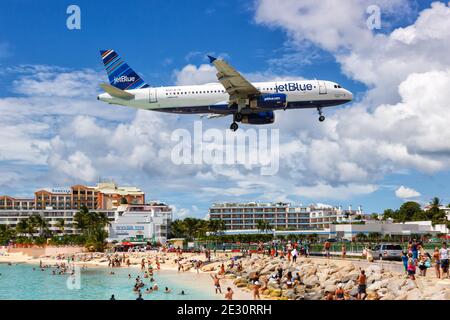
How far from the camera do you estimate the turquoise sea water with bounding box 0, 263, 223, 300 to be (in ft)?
168

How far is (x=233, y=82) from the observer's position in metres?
49.1

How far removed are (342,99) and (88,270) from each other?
4920 cm

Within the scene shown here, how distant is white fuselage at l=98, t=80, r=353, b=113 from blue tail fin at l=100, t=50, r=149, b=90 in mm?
5172

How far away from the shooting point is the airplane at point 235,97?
4912 centimetres

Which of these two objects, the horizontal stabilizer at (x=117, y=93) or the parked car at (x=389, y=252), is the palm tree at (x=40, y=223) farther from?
the parked car at (x=389, y=252)

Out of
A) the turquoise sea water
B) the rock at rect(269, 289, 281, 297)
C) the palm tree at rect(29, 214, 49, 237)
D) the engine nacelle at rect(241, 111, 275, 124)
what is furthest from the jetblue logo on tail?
the palm tree at rect(29, 214, 49, 237)

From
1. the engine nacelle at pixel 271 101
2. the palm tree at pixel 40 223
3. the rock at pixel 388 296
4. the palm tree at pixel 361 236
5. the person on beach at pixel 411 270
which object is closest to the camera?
the rock at pixel 388 296

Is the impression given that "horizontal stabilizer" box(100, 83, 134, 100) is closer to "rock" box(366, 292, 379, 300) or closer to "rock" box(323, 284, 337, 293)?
"rock" box(323, 284, 337, 293)

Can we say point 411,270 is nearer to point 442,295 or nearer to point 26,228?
point 442,295

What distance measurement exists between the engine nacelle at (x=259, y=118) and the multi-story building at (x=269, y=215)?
129 m

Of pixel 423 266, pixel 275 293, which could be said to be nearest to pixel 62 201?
pixel 275 293

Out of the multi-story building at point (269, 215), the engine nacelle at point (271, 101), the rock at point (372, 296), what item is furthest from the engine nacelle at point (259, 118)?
the multi-story building at point (269, 215)
